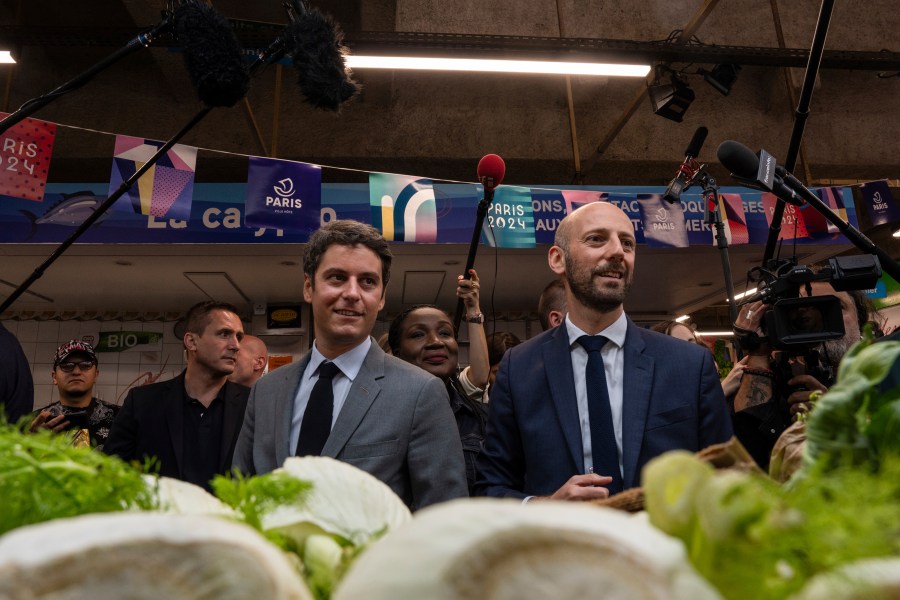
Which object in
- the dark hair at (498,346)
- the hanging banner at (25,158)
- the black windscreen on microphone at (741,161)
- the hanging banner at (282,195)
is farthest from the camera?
the hanging banner at (282,195)

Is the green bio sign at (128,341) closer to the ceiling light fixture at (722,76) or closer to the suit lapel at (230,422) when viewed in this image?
the suit lapel at (230,422)

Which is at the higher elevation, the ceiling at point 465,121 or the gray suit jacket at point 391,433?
the ceiling at point 465,121

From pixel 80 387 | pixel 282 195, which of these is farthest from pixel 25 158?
pixel 282 195

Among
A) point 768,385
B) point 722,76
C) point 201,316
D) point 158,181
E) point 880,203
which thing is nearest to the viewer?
point 768,385

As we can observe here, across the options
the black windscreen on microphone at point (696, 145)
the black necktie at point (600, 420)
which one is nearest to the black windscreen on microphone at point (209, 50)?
the black necktie at point (600, 420)

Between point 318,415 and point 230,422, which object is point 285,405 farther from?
point 230,422

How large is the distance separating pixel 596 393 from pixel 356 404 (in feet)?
1.95

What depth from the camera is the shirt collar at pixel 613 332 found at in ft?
5.56

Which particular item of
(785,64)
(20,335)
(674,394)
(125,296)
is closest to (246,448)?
(674,394)

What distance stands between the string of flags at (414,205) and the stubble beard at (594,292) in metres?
2.66

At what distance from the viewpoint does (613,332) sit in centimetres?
171

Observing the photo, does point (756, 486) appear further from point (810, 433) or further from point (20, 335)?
point (20, 335)

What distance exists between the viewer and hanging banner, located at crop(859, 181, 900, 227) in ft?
17.9

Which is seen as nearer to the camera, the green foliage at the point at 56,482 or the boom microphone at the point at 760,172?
the green foliage at the point at 56,482
